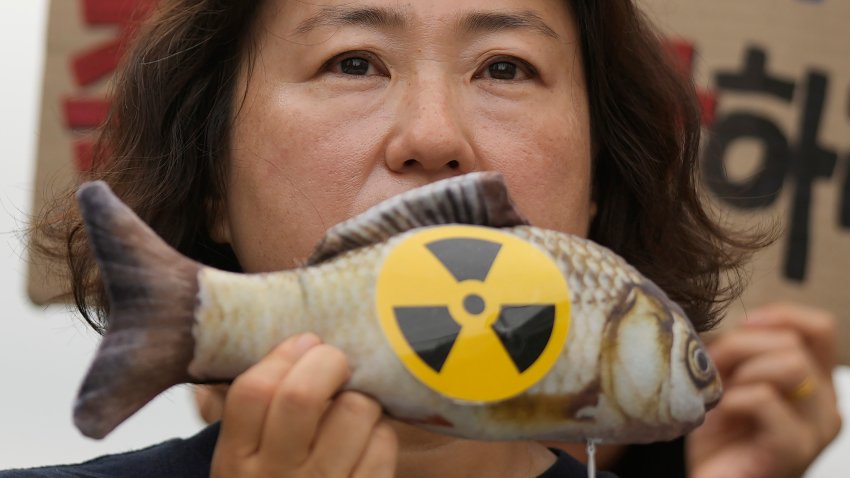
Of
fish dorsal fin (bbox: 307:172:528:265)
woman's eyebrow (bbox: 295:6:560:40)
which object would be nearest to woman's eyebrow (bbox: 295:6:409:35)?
woman's eyebrow (bbox: 295:6:560:40)

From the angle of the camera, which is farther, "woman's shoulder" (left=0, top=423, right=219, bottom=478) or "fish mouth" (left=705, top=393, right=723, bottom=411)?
"woman's shoulder" (left=0, top=423, right=219, bottom=478)

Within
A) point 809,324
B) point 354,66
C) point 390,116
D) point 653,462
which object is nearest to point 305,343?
point 390,116

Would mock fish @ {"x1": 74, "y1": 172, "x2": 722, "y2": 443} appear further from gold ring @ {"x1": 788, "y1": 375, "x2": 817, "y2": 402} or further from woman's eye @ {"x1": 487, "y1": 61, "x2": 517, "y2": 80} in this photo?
gold ring @ {"x1": 788, "y1": 375, "x2": 817, "y2": 402}

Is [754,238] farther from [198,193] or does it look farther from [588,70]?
[198,193]

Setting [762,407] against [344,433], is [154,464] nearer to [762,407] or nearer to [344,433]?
[344,433]

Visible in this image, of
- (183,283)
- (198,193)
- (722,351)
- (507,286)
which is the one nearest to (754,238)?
(722,351)

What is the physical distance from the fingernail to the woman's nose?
0.38m

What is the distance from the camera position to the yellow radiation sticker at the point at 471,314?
4.01 ft

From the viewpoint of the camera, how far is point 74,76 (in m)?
3.12

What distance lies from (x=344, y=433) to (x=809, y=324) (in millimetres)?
1801

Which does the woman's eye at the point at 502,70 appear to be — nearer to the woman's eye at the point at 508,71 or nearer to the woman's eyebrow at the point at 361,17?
the woman's eye at the point at 508,71

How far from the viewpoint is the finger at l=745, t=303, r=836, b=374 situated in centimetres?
280

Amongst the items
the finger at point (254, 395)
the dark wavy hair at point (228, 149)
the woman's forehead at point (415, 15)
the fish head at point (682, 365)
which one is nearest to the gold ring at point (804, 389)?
the dark wavy hair at point (228, 149)

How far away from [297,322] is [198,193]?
2.48 ft
